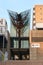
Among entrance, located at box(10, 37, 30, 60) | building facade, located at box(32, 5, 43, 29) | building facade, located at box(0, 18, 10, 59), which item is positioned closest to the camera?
building facade, located at box(0, 18, 10, 59)

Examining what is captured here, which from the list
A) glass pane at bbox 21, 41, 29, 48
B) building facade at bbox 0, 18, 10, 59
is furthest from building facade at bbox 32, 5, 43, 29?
building facade at bbox 0, 18, 10, 59

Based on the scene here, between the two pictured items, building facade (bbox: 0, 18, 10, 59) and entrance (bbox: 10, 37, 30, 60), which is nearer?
building facade (bbox: 0, 18, 10, 59)

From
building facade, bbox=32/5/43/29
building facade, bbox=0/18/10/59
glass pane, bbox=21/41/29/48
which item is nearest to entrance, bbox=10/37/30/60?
glass pane, bbox=21/41/29/48

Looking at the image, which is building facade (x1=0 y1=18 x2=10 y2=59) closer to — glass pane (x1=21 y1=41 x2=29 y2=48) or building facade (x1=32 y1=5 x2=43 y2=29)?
glass pane (x1=21 y1=41 x2=29 y2=48)

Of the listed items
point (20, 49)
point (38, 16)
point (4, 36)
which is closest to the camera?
point (4, 36)

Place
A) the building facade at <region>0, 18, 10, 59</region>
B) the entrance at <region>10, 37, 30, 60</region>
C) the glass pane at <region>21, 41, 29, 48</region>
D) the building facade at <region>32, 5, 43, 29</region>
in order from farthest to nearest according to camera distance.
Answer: the building facade at <region>32, 5, 43, 29</region> → the glass pane at <region>21, 41, 29, 48</region> → the entrance at <region>10, 37, 30, 60</region> → the building facade at <region>0, 18, 10, 59</region>

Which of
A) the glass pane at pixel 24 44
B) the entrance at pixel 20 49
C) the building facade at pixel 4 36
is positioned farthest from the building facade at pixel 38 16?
the building facade at pixel 4 36

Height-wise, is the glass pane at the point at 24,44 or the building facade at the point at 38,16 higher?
the building facade at the point at 38,16

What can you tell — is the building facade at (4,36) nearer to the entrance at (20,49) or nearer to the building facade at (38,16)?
the entrance at (20,49)

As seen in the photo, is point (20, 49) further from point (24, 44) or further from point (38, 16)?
point (38, 16)

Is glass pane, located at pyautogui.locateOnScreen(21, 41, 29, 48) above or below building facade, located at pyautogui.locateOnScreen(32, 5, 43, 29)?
below

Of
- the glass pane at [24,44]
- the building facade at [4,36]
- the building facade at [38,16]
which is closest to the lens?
the building facade at [4,36]

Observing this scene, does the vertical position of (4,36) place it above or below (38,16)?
below

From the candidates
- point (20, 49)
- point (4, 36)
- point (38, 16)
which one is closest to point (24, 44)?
point (20, 49)
